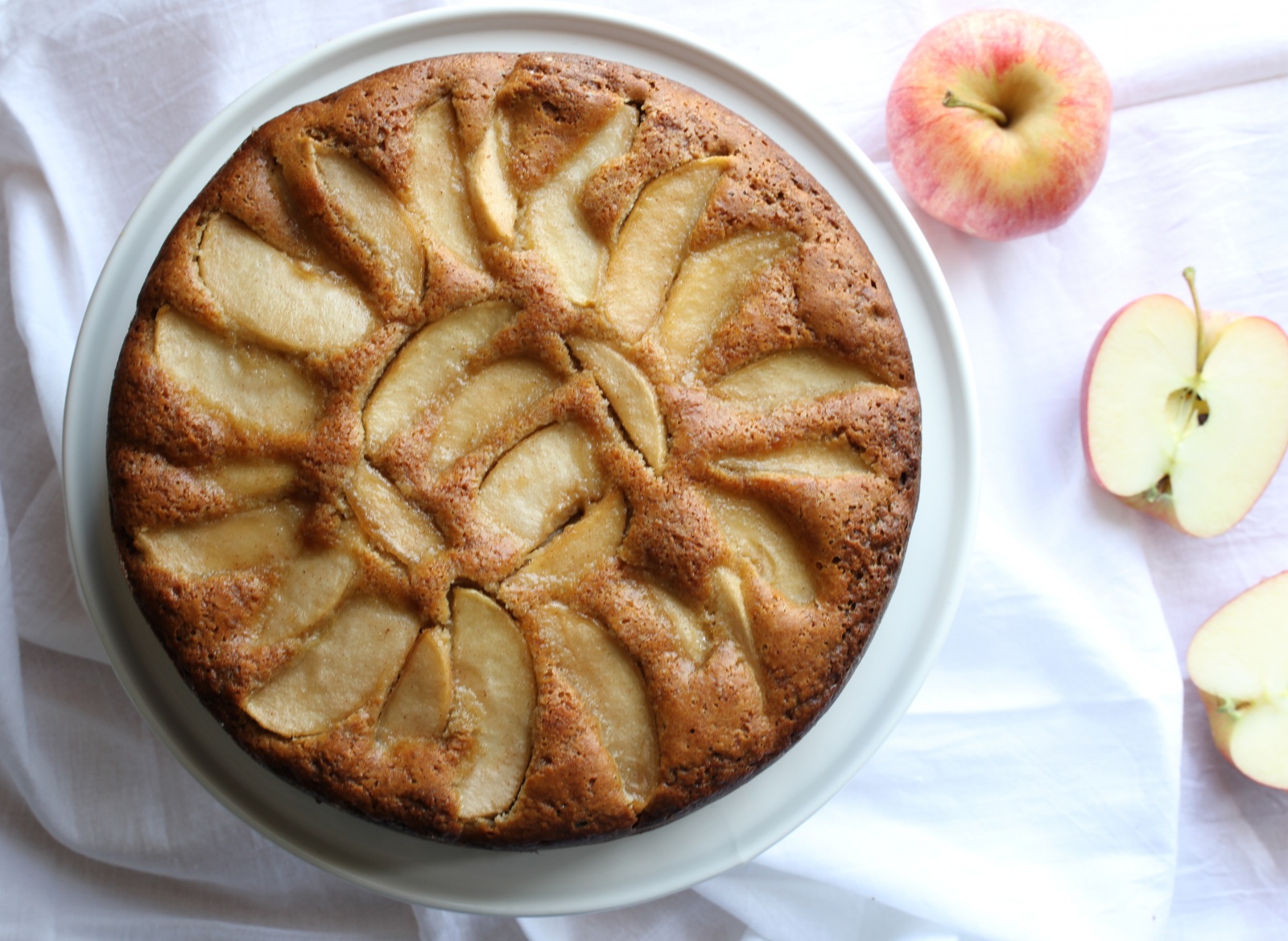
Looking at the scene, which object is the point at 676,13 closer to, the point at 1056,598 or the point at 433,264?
the point at 433,264

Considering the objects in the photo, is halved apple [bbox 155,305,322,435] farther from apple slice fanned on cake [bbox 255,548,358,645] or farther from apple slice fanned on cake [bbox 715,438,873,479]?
apple slice fanned on cake [bbox 715,438,873,479]

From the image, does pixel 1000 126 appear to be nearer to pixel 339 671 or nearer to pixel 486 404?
pixel 486 404

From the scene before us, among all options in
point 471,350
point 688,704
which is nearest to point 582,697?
point 688,704

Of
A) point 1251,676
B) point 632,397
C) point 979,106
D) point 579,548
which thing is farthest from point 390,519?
point 1251,676

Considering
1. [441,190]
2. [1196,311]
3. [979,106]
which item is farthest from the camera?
[1196,311]

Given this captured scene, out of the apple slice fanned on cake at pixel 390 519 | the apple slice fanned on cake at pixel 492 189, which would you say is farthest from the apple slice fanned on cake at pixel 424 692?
the apple slice fanned on cake at pixel 492 189

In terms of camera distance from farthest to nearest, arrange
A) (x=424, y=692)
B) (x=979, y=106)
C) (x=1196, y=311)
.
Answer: (x=1196, y=311) → (x=979, y=106) → (x=424, y=692)
